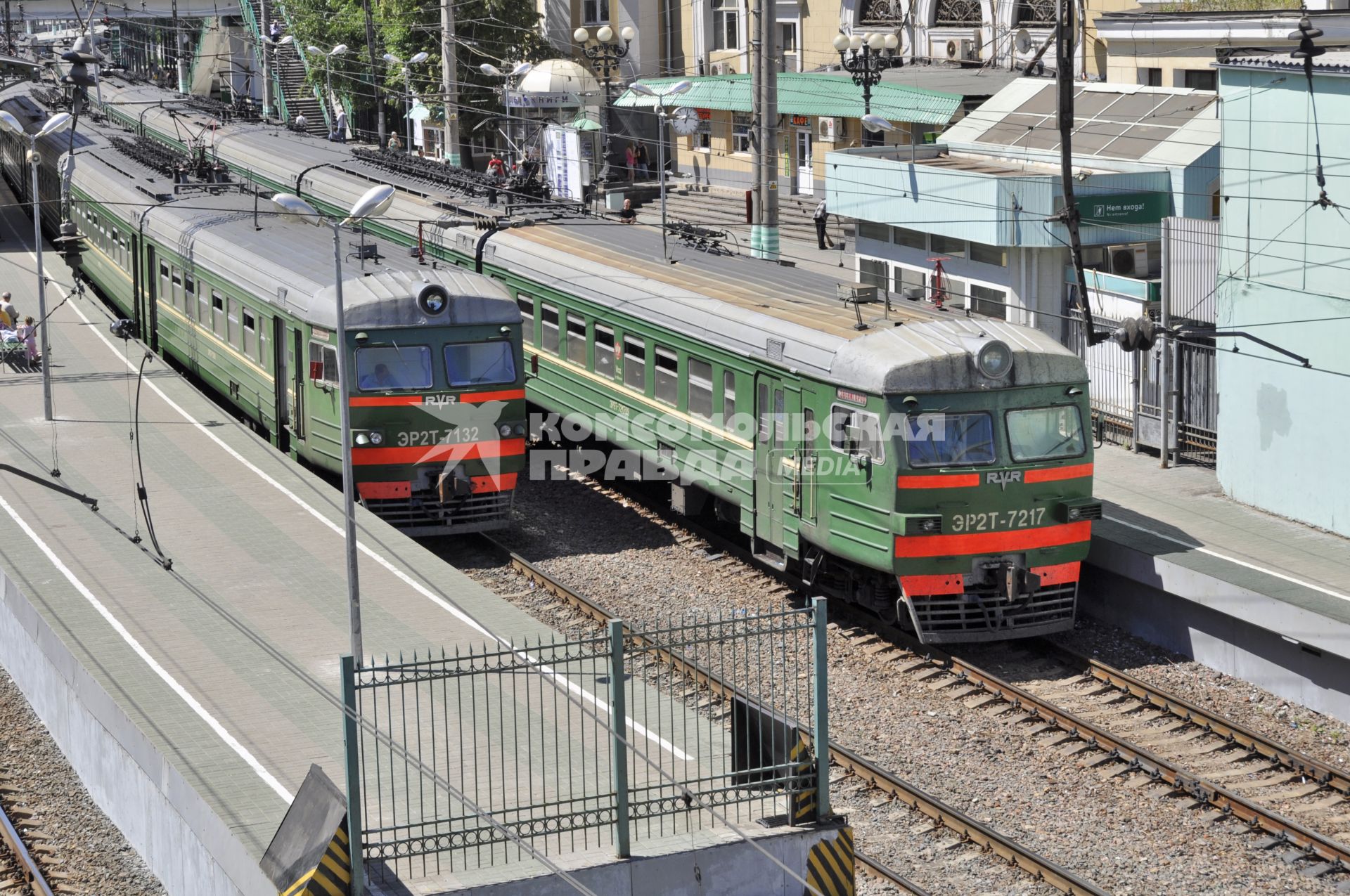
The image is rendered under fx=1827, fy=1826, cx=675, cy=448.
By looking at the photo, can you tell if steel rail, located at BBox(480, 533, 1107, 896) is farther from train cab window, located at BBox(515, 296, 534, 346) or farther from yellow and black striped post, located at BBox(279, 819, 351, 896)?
train cab window, located at BBox(515, 296, 534, 346)

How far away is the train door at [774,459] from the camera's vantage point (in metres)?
18.9

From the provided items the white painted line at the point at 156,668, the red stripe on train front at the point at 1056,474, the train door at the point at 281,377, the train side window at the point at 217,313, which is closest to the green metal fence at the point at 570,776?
the white painted line at the point at 156,668

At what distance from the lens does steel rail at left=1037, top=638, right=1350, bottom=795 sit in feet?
49.4

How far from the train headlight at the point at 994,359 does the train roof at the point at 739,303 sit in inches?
4.2

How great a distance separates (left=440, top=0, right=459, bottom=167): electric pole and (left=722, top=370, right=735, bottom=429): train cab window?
86.3 feet

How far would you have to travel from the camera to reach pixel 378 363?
2094 centimetres

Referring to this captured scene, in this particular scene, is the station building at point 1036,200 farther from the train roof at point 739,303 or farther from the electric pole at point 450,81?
the electric pole at point 450,81

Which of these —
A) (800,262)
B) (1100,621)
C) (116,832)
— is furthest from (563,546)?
(800,262)

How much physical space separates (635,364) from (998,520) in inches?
249

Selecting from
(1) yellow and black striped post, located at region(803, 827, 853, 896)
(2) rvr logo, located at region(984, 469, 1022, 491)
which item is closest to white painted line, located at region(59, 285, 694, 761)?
(1) yellow and black striped post, located at region(803, 827, 853, 896)

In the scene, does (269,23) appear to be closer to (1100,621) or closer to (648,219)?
(648,219)

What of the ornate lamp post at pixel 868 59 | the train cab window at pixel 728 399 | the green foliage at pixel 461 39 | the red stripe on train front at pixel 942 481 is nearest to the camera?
the red stripe on train front at pixel 942 481

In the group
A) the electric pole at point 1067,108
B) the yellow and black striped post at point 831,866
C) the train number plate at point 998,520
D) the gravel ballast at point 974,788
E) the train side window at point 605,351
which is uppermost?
the electric pole at point 1067,108

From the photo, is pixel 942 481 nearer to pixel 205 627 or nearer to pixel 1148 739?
pixel 1148 739
